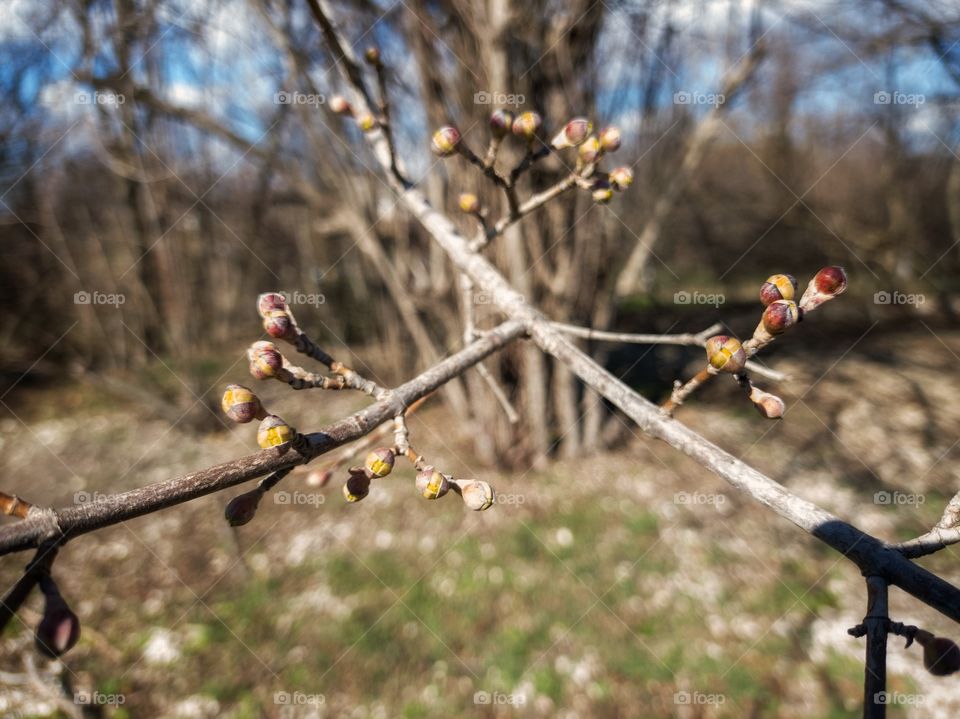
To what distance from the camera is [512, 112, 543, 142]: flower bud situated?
1208 millimetres

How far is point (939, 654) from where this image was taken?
0.68 metres

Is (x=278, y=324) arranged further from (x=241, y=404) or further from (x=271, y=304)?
(x=241, y=404)

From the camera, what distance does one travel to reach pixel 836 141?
39.0ft

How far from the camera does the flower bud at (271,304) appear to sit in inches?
38.6

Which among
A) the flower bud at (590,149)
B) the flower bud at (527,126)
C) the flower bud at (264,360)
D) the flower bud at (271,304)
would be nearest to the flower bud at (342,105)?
the flower bud at (527,126)

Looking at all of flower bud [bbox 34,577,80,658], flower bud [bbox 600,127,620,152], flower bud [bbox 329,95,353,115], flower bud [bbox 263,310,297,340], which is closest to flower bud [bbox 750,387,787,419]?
flower bud [bbox 600,127,620,152]

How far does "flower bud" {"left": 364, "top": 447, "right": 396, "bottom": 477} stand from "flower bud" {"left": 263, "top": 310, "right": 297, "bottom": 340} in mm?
291

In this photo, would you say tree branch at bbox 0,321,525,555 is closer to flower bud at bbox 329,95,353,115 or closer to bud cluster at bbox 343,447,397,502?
bud cluster at bbox 343,447,397,502

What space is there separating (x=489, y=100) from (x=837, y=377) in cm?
551

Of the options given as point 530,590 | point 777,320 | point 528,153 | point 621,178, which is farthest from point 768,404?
point 530,590

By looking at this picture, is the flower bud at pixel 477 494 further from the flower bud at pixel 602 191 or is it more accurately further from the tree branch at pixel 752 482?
the flower bud at pixel 602 191

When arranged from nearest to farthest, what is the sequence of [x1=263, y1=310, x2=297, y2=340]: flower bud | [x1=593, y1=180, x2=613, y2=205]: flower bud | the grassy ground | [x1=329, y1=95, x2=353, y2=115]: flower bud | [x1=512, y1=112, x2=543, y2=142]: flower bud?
[x1=263, y1=310, x2=297, y2=340]: flower bud < [x1=512, y1=112, x2=543, y2=142]: flower bud < [x1=593, y1=180, x2=613, y2=205]: flower bud < [x1=329, y1=95, x2=353, y2=115]: flower bud < the grassy ground

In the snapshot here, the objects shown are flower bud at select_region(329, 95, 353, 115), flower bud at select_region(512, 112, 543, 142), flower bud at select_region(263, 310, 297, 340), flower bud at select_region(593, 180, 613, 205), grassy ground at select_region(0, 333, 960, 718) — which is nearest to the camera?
flower bud at select_region(263, 310, 297, 340)

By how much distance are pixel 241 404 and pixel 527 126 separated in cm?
90
